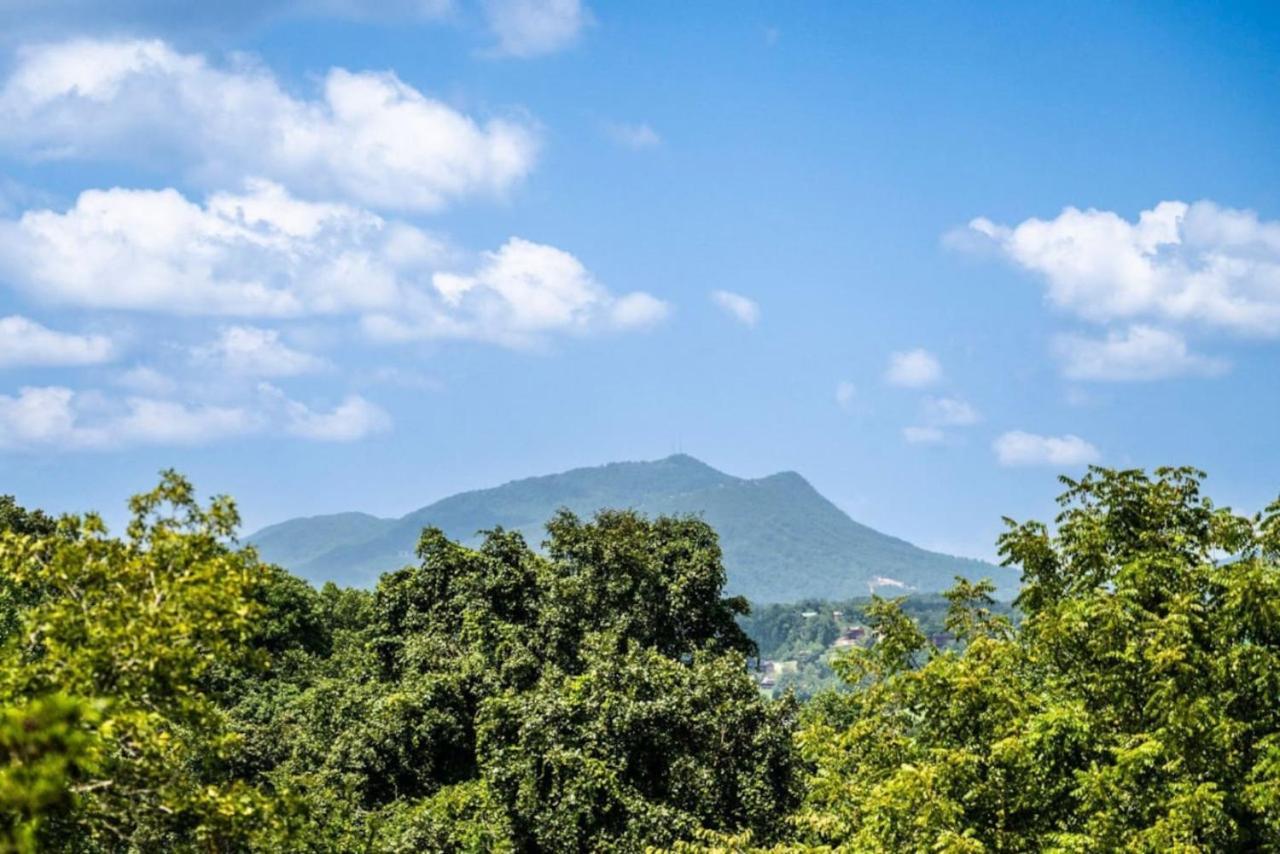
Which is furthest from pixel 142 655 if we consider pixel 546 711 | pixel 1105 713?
pixel 546 711

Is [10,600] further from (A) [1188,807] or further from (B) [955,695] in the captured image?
(A) [1188,807]

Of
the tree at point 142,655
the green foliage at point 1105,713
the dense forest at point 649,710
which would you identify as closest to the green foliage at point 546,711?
the dense forest at point 649,710

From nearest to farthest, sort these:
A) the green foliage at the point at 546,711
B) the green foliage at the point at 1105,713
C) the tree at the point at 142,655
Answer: the tree at the point at 142,655 < the green foliage at the point at 1105,713 < the green foliage at the point at 546,711

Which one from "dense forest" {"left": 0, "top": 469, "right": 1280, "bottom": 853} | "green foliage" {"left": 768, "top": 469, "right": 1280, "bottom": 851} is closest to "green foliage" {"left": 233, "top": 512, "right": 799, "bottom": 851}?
"dense forest" {"left": 0, "top": 469, "right": 1280, "bottom": 853}

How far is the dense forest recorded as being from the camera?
32.9 feet

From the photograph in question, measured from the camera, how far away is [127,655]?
31.6ft

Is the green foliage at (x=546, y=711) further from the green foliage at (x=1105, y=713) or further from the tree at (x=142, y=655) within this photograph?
the green foliage at (x=1105, y=713)

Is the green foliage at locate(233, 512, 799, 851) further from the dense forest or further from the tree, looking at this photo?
the tree

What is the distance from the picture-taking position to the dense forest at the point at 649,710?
32.9ft

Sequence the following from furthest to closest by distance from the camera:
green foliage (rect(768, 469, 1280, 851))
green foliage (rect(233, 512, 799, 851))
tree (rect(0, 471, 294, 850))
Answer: green foliage (rect(233, 512, 799, 851))
green foliage (rect(768, 469, 1280, 851))
tree (rect(0, 471, 294, 850))

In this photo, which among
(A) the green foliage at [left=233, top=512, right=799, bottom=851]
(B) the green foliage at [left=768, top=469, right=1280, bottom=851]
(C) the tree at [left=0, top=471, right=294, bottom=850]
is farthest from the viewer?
(A) the green foliage at [left=233, top=512, right=799, bottom=851]

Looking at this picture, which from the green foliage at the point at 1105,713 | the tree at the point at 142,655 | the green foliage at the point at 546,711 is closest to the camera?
the tree at the point at 142,655

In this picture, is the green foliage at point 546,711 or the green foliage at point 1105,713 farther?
the green foliage at point 546,711

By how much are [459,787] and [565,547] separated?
8338 millimetres
